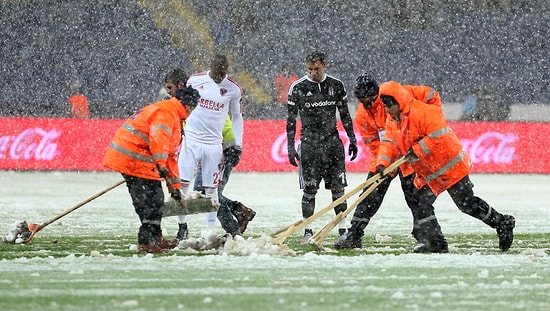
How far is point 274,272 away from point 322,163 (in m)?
3.54

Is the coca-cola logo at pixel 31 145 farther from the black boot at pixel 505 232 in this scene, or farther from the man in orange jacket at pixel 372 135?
the black boot at pixel 505 232

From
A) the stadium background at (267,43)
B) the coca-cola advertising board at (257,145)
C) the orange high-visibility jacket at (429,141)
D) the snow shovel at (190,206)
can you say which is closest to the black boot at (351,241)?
the orange high-visibility jacket at (429,141)

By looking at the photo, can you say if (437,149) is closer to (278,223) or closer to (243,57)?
(278,223)

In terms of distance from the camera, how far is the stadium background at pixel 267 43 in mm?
27484

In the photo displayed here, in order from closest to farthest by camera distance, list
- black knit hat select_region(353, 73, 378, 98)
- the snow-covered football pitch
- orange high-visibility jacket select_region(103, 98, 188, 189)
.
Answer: the snow-covered football pitch
orange high-visibility jacket select_region(103, 98, 188, 189)
black knit hat select_region(353, 73, 378, 98)

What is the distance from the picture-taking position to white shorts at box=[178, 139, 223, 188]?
10.2 m

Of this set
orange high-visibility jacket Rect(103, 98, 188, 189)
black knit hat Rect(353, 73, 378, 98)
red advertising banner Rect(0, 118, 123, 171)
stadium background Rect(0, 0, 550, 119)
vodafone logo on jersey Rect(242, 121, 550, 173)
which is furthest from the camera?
stadium background Rect(0, 0, 550, 119)

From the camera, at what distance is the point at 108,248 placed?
8.97 meters

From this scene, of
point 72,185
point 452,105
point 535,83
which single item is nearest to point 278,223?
point 72,185

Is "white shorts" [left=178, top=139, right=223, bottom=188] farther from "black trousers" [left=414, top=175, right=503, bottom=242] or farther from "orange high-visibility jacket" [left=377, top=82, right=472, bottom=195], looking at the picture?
"black trousers" [left=414, top=175, right=503, bottom=242]

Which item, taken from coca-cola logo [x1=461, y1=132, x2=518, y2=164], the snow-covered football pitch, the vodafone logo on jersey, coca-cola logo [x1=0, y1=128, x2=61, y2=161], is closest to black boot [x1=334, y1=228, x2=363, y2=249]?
the snow-covered football pitch

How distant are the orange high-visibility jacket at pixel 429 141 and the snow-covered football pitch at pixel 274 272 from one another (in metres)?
0.67

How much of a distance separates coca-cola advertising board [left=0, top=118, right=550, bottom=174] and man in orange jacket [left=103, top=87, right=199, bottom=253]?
14.5 meters

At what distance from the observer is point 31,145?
23.2 m
